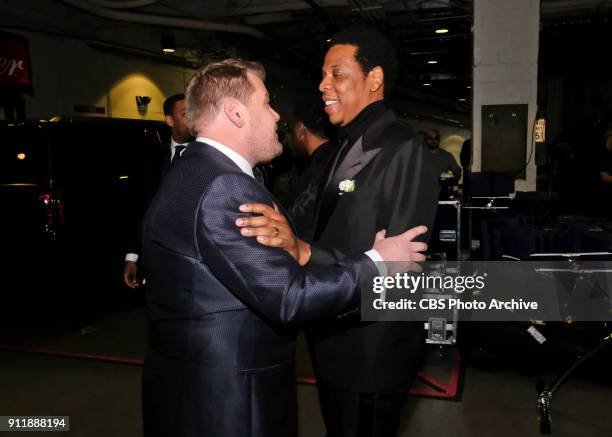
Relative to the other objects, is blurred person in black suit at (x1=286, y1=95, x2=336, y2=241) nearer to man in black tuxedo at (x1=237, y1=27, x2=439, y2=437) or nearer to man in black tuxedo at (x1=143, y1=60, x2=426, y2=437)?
man in black tuxedo at (x1=237, y1=27, x2=439, y2=437)

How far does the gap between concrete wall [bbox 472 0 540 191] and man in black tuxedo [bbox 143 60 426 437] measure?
5912 millimetres

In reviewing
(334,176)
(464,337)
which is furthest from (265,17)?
(334,176)

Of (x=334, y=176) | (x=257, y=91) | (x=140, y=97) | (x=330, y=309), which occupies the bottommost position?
(x=330, y=309)

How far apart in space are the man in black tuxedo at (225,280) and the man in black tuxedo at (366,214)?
0.80ft

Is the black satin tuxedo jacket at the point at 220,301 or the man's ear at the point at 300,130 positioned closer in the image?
the black satin tuxedo jacket at the point at 220,301

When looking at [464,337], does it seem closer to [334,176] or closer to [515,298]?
[515,298]

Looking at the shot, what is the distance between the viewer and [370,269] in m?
1.38

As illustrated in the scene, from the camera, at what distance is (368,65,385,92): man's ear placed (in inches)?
73.2

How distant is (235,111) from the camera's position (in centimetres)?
137

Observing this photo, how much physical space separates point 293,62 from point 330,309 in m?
14.6

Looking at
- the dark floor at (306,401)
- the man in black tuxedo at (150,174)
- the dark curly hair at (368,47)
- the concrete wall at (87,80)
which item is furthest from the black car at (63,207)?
the concrete wall at (87,80)

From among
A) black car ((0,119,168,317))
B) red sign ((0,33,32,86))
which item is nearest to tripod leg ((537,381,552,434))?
black car ((0,119,168,317))

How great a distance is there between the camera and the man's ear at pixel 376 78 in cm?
186

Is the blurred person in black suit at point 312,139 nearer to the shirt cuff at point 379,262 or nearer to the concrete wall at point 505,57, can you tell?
the shirt cuff at point 379,262
